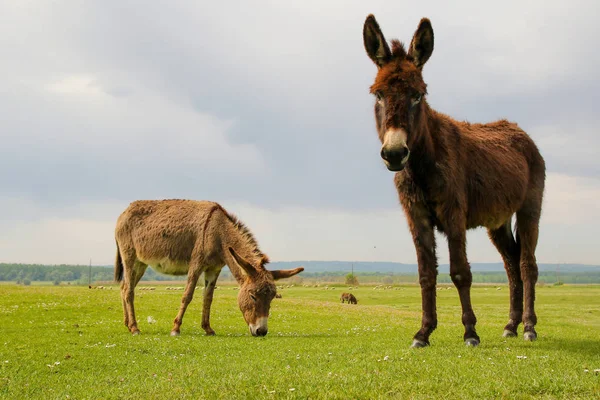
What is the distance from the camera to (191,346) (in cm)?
1305

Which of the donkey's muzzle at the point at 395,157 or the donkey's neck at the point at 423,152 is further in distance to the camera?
the donkey's neck at the point at 423,152

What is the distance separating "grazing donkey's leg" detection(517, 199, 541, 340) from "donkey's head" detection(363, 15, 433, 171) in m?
4.84

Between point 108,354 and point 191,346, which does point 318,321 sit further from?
point 108,354

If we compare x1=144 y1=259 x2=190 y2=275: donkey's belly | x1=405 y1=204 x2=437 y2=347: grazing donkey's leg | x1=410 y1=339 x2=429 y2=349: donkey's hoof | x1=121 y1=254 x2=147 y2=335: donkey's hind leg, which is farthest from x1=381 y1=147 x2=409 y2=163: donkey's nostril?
x1=121 y1=254 x2=147 y2=335: donkey's hind leg

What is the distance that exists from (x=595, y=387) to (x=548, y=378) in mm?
577

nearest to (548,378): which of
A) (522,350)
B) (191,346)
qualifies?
(522,350)

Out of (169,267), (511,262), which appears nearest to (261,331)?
(169,267)

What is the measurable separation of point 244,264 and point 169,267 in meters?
3.88

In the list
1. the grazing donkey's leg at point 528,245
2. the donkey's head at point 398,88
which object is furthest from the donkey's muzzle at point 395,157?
the grazing donkey's leg at point 528,245

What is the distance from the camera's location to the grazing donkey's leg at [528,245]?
12000 mm

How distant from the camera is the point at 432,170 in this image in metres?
9.61

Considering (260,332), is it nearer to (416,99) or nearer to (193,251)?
(193,251)

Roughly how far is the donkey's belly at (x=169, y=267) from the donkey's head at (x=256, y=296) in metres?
3.21

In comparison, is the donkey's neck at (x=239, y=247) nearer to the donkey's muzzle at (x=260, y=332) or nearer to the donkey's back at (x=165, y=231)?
the donkey's back at (x=165, y=231)
